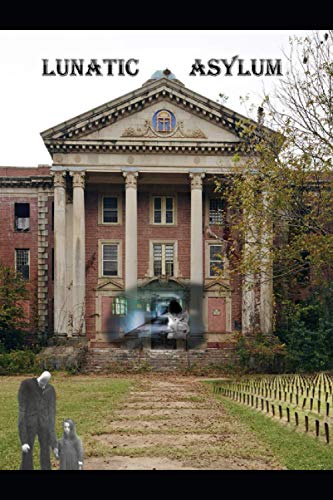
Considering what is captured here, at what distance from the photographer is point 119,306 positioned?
50.6 metres

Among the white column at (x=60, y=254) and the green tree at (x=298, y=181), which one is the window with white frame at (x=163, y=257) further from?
the green tree at (x=298, y=181)

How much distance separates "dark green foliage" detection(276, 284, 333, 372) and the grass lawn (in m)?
9.15

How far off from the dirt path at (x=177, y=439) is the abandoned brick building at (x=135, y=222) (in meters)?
19.8

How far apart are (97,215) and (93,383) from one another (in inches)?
705

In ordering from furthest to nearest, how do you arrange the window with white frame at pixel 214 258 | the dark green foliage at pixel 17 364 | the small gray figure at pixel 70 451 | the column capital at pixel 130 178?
the window with white frame at pixel 214 258
the column capital at pixel 130 178
the dark green foliage at pixel 17 364
the small gray figure at pixel 70 451

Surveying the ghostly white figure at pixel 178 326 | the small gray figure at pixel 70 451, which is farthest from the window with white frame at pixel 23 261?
the small gray figure at pixel 70 451

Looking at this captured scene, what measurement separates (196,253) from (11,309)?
11.2m

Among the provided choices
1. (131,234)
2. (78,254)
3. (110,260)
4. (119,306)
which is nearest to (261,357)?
(131,234)

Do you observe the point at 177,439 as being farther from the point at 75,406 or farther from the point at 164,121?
the point at 164,121

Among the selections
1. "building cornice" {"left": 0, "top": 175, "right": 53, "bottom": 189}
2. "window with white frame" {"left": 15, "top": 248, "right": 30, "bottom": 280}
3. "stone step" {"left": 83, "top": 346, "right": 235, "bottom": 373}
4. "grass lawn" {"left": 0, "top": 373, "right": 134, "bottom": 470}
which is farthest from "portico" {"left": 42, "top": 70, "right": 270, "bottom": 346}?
"grass lawn" {"left": 0, "top": 373, "right": 134, "bottom": 470}

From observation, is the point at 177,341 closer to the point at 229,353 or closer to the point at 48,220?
the point at 229,353

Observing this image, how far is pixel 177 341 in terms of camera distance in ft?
157

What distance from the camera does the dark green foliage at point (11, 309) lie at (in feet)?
155

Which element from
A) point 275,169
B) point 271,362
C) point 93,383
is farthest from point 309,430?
point 271,362
